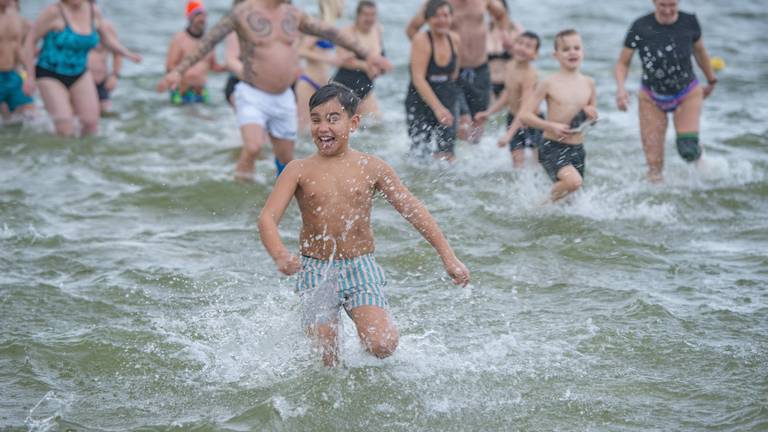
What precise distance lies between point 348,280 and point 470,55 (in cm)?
533

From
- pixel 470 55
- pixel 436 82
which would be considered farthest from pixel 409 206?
pixel 470 55

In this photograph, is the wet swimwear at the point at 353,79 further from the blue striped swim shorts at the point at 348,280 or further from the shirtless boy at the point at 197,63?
the blue striped swim shorts at the point at 348,280

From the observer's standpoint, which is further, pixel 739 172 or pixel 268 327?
pixel 739 172

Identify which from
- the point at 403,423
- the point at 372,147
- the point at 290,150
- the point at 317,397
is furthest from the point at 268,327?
the point at 372,147

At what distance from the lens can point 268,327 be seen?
20.1 ft

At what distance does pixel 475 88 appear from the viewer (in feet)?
34.2

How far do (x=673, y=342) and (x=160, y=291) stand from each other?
10.4 feet

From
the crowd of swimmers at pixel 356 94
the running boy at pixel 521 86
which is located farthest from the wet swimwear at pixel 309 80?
the running boy at pixel 521 86

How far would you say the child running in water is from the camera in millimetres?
5281

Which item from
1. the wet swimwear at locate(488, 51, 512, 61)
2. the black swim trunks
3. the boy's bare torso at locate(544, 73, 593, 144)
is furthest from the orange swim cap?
the black swim trunks

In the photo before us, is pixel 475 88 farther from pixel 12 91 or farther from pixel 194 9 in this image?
pixel 12 91

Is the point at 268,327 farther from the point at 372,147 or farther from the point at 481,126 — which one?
the point at 372,147

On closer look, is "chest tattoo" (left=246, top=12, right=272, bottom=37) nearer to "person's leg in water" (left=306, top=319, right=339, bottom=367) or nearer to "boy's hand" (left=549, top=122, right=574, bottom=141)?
"boy's hand" (left=549, top=122, right=574, bottom=141)

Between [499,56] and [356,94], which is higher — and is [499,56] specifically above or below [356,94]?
below
